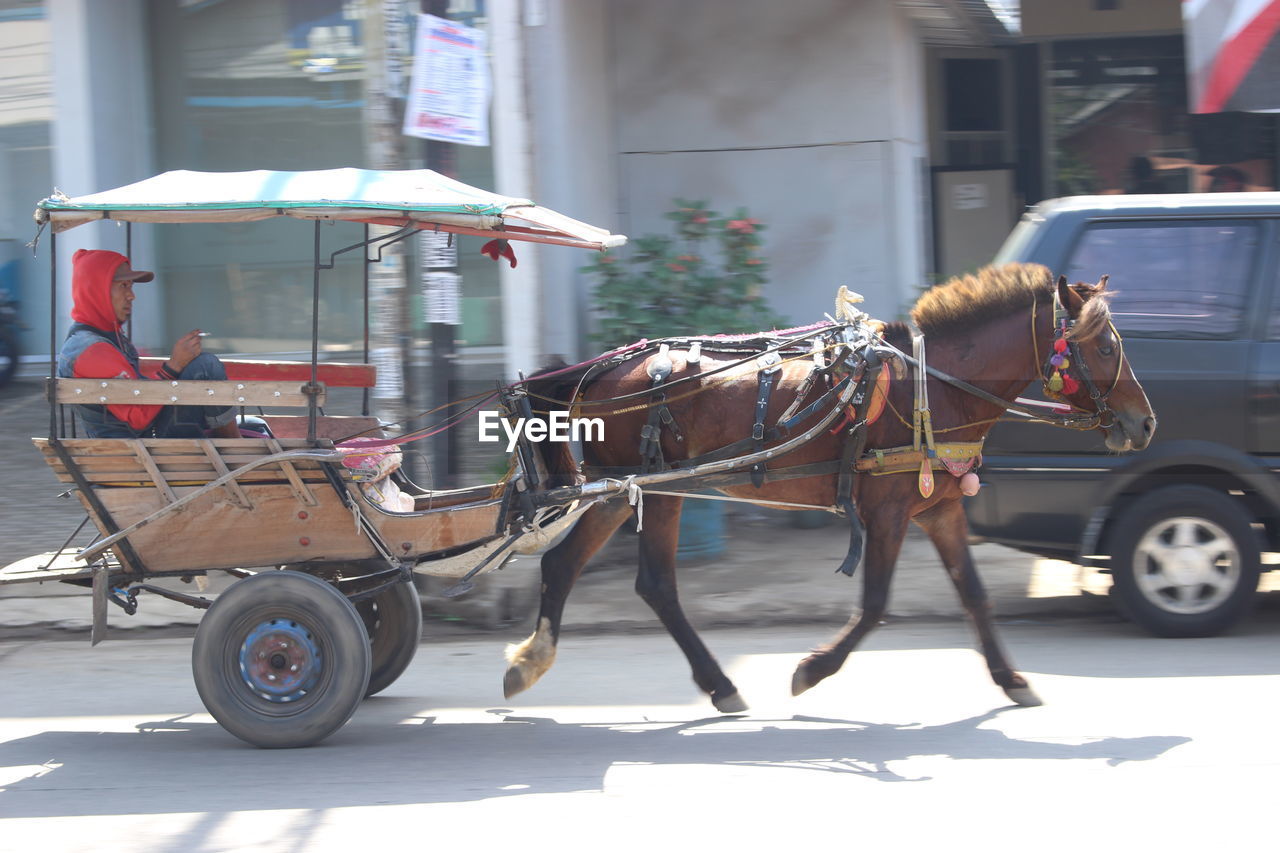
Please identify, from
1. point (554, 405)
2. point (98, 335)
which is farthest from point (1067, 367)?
point (98, 335)

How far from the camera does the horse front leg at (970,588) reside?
5.09 m

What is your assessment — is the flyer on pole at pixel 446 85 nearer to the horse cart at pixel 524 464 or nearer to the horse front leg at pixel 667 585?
the horse cart at pixel 524 464

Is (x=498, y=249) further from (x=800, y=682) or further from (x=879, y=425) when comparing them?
(x=800, y=682)

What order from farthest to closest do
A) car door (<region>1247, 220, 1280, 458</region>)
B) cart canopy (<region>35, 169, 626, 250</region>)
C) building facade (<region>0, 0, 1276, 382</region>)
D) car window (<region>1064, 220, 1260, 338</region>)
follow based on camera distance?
building facade (<region>0, 0, 1276, 382</region>)
car window (<region>1064, 220, 1260, 338</region>)
car door (<region>1247, 220, 1280, 458</region>)
cart canopy (<region>35, 169, 626, 250</region>)

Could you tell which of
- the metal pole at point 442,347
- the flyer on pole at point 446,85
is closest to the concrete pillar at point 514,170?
the metal pole at point 442,347

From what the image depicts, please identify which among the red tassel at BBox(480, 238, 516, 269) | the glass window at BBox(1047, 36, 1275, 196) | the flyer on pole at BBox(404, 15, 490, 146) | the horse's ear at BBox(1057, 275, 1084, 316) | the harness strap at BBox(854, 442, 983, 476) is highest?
the glass window at BBox(1047, 36, 1275, 196)

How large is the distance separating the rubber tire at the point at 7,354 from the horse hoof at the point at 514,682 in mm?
8079

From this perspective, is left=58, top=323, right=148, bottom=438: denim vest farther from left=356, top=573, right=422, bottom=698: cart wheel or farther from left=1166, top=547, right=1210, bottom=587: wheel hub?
left=1166, top=547, right=1210, bottom=587: wheel hub

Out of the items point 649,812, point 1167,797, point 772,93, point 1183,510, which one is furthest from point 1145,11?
point 649,812

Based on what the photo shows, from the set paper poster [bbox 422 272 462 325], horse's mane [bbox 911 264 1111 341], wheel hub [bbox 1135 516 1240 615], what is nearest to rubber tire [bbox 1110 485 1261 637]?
wheel hub [bbox 1135 516 1240 615]

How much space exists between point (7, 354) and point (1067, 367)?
31.7 ft

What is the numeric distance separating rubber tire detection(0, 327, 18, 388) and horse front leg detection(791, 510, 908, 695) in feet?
29.3

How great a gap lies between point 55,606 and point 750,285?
486 cm

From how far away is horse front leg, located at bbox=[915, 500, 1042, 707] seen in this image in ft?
16.7
